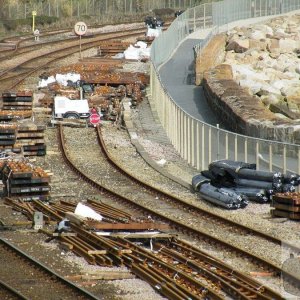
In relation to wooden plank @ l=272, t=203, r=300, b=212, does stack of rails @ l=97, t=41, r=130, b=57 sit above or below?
above

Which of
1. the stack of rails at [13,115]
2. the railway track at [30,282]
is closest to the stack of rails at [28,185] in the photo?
the railway track at [30,282]

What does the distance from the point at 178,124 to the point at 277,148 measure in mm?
7979

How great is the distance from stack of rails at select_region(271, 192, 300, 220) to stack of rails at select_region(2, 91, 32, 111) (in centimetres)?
1785

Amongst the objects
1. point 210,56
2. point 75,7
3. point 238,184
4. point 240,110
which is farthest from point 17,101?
point 75,7

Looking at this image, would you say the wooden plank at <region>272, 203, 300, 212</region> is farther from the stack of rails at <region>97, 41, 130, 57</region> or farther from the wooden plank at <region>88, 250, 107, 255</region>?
the stack of rails at <region>97, 41, 130, 57</region>

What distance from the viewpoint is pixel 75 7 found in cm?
7694

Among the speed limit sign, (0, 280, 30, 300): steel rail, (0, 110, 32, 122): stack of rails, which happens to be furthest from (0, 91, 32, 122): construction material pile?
(0, 280, 30, 300): steel rail

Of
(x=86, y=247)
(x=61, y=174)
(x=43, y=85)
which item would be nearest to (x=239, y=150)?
(x=61, y=174)

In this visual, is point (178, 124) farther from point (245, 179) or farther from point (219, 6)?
point (219, 6)

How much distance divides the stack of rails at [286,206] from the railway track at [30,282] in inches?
225

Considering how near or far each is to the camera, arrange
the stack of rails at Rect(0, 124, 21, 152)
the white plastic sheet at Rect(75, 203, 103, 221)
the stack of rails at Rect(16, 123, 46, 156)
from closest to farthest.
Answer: the white plastic sheet at Rect(75, 203, 103, 221), the stack of rails at Rect(0, 124, 21, 152), the stack of rails at Rect(16, 123, 46, 156)

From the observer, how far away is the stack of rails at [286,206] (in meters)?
21.9

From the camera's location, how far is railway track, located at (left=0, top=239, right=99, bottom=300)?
16359 millimetres

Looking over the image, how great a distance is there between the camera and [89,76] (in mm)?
46500
